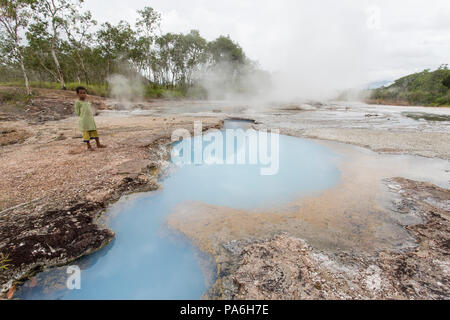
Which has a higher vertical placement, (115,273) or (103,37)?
(103,37)

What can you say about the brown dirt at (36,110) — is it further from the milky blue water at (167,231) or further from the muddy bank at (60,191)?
the milky blue water at (167,231)

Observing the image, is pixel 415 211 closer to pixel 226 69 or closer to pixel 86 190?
pixel 86 190

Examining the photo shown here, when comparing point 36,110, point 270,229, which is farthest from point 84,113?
point 36,110

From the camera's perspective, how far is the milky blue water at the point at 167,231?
193cm

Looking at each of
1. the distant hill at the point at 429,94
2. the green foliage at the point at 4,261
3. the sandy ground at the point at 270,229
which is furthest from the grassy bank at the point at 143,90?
the distant hill at the point at 429,94

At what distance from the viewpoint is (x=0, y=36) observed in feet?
60.2

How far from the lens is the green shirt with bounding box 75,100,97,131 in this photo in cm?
476

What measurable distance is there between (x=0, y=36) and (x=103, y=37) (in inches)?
348

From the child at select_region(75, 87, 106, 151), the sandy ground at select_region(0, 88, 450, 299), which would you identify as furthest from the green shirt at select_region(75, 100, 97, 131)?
the sandy ground at select_region(0, 88, 450, 299)

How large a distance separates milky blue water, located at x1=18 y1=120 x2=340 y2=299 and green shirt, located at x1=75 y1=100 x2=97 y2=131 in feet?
8.26

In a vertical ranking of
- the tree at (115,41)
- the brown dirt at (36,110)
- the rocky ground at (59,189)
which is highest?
the tree at (115,41)

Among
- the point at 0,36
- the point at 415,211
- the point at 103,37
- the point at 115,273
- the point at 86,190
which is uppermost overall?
the point at 103,37

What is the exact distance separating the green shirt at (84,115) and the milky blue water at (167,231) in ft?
8.26
